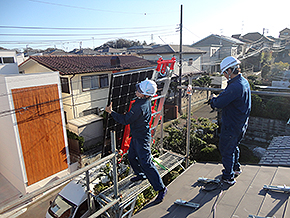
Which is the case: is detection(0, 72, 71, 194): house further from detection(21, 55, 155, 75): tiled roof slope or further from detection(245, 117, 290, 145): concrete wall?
detection(245, 117, 290, 145): concrete wall

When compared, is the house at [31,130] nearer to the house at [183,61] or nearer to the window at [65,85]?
the window at [65,85]

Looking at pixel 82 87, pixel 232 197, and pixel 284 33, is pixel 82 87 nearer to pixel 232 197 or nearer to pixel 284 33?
pixel 232 197

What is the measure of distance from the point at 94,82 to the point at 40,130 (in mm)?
4613

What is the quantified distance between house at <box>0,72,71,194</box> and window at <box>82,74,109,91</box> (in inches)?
106

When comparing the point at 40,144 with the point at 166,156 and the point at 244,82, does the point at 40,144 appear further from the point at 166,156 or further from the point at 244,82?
the point at 244,82

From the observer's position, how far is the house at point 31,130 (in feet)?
26.2

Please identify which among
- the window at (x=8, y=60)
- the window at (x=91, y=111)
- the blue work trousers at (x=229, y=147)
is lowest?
the window at (x=91, y=111)

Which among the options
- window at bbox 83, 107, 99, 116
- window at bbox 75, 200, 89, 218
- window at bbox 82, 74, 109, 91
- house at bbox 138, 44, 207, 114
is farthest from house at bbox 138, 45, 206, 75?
window at bbox 75, 200, 89, 218

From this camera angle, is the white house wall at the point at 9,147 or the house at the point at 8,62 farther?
the house at the point at 8,62

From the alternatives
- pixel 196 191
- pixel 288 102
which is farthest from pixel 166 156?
pixel 288 102

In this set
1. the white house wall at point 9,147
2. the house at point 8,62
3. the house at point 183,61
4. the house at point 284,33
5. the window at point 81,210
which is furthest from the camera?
the house at point 284,33

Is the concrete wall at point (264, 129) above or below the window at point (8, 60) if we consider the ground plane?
below

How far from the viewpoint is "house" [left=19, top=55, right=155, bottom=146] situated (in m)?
10.7

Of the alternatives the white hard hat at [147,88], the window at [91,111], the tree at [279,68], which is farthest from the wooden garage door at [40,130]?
the tree at [279,68]
